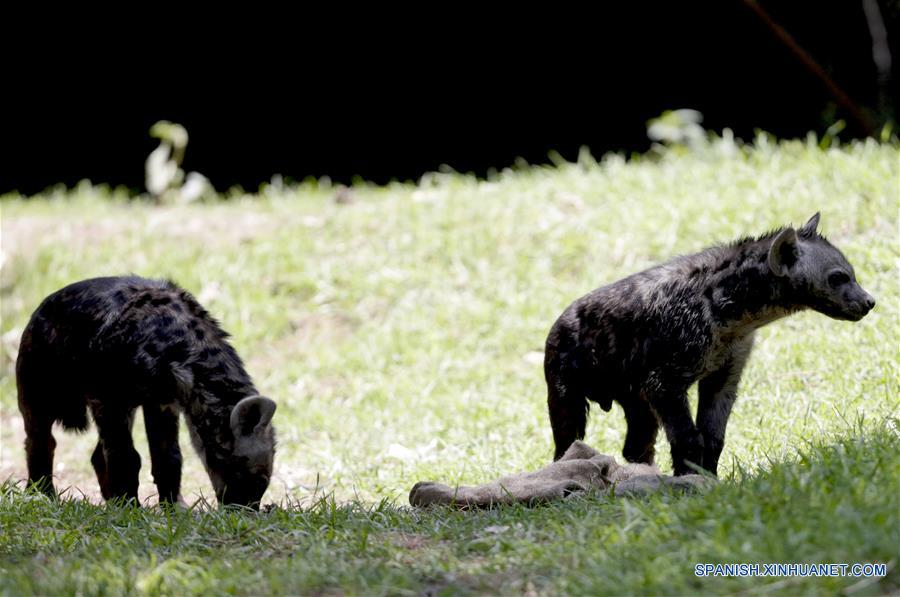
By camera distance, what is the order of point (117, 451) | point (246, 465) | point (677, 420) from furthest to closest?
point (117, 451) → point (246, 465) → point (677, 420)

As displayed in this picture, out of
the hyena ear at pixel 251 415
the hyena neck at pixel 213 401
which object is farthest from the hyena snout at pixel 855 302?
the hyena neck at pixel 213 401

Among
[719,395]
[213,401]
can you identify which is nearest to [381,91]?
[213,401]

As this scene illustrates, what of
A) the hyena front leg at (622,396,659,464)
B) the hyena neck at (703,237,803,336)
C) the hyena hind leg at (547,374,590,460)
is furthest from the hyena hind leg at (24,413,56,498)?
the hyena neck at (703,237,803,336)

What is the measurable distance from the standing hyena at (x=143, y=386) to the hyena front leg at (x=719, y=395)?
229 centimetres

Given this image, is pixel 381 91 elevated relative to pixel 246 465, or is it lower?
elevated

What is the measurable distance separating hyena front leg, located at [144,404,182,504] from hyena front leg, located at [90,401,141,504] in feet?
0.50

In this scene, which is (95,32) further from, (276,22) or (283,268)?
(283,268)

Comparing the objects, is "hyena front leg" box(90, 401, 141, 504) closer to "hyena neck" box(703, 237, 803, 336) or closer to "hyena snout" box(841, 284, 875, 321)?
"hyena neck" box(703, 237, 803, 336)

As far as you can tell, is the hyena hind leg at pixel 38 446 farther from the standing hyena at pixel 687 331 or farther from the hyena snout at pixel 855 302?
the hyena snout at pixel 855 302

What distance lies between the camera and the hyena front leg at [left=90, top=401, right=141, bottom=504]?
6.43m

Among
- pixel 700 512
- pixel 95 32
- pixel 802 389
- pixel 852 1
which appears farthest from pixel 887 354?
pixel 95 32

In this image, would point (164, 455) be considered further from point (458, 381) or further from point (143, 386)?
point (458, 381)

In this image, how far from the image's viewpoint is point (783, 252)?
596 cm

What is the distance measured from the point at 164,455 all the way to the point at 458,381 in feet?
9.11
